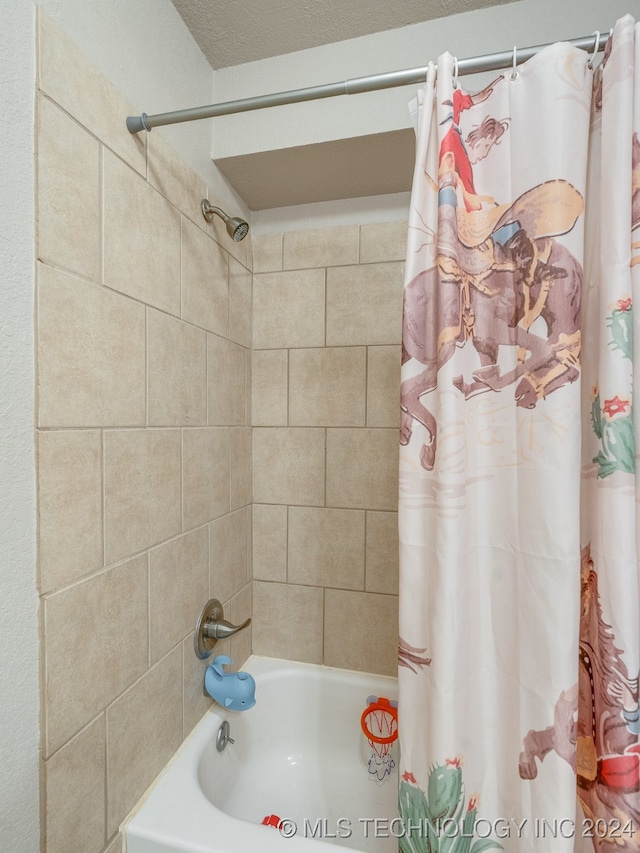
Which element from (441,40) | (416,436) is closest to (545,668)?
(416,436)

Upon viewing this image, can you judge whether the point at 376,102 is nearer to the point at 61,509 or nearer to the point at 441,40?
the point at 441,40

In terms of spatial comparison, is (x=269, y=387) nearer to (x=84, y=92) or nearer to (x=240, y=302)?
(x=240, y=302)

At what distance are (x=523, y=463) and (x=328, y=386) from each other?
0.82m

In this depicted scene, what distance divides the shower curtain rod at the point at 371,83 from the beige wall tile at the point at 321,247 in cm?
66

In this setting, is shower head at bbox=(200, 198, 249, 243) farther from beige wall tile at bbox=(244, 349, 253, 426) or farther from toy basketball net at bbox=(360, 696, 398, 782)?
toy basketball net at bbox=(360, 696, 398, 782)

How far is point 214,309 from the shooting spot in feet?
4.17

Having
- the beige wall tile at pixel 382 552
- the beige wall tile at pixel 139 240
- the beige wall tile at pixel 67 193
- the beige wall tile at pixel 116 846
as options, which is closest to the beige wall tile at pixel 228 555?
the beige wall tile at pixel 382 552

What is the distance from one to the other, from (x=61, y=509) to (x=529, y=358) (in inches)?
33.1

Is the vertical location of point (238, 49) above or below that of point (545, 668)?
above

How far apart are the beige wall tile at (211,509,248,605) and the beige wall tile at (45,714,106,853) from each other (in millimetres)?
467

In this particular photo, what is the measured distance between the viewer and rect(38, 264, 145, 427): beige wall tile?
0.71m

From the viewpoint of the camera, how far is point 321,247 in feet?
4.88

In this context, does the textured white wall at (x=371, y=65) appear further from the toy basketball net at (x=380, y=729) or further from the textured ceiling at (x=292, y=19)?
the toy basketball net at (x=380, y=729)

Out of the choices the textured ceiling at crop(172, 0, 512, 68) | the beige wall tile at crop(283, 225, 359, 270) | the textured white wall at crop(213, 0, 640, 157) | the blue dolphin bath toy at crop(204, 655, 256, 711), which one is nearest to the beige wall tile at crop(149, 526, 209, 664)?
the blue dolphin bath toy at crop(204, 655, 256, 711)
